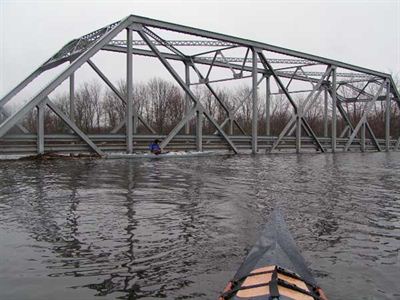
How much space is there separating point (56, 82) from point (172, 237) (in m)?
15.5

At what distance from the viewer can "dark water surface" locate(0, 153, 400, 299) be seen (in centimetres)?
444

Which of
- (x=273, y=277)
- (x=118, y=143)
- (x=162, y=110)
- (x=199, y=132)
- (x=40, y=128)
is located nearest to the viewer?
(x=273, y=277)

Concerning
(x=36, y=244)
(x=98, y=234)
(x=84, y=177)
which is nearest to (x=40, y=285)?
(x=36, y=244)

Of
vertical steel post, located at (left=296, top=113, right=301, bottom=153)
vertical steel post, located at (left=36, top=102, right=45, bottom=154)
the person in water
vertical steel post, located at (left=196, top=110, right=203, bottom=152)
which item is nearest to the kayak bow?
vertical steel post, located at (left=36, top=102, right=45, bottom=154)

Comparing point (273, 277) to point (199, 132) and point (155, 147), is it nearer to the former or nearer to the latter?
point (155, 147)

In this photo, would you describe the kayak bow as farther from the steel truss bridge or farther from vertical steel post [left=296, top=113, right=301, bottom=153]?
vertical steel post [left=296, top=113, right=301, bottom=153]

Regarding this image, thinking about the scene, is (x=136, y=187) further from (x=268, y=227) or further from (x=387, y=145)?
(x=387, y=145)

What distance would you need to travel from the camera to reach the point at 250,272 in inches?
150

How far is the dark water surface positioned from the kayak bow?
20.3 inches

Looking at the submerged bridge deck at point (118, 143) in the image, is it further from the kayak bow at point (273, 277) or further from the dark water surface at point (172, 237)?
the kayak bow at point (273, 277)

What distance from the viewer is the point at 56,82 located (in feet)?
64.2

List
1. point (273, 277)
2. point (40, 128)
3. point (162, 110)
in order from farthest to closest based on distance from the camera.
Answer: point (162, 110) → point (40, 128) → point (273, 277)

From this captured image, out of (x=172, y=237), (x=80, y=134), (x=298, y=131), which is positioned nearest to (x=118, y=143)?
(x=80, y=134)

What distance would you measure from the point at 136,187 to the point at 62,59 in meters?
16.4
